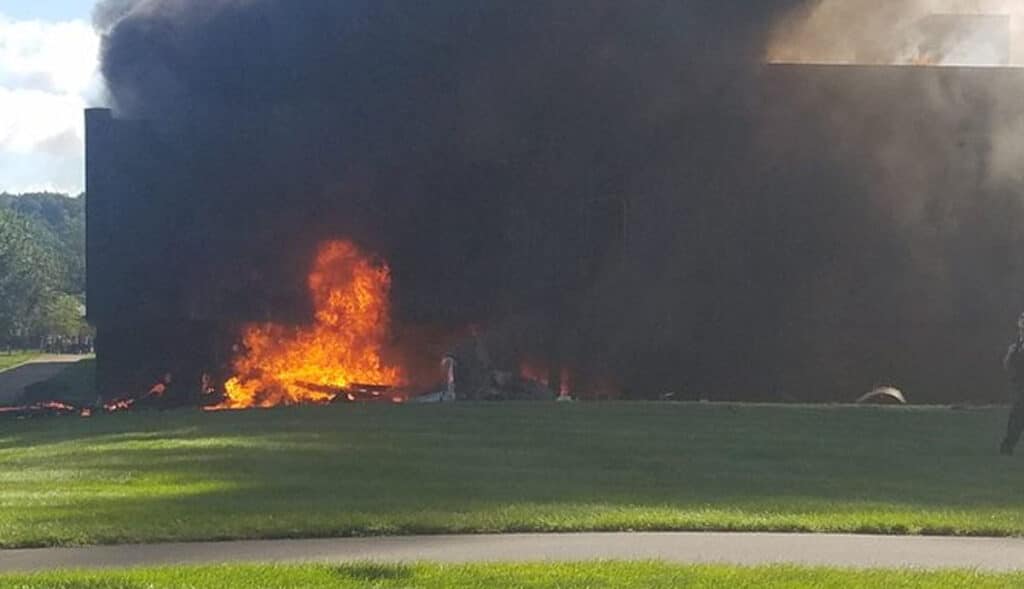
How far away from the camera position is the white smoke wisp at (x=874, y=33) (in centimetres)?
2966

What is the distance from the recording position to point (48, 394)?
33188 mm

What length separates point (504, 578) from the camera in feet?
27.0

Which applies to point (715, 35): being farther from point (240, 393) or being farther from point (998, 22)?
point (240, 393)

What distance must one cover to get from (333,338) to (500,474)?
15.7m

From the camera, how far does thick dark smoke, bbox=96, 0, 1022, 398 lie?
28594 millimetres

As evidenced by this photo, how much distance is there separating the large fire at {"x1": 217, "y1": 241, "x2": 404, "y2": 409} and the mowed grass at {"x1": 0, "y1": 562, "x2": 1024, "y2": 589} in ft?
64.2

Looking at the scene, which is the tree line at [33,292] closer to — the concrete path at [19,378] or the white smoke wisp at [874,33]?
the concrete path at [19,378]

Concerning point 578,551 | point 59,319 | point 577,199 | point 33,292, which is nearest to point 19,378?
point 577,199

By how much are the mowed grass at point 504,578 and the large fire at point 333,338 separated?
19.6 meters

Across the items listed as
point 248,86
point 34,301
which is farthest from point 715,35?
point 34,301

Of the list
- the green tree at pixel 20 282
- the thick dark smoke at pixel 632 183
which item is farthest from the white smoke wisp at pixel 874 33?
the green tree at pixel 20 282

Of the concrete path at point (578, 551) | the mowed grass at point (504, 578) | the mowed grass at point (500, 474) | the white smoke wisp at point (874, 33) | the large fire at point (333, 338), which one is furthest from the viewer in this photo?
the white smoke wisp at point (874, 33)

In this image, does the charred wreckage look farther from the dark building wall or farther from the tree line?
the tree line

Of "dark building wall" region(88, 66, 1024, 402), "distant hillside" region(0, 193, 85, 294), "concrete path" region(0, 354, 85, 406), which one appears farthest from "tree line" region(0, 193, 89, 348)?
"dark building wall" region(88, 66, 1024, 402)
